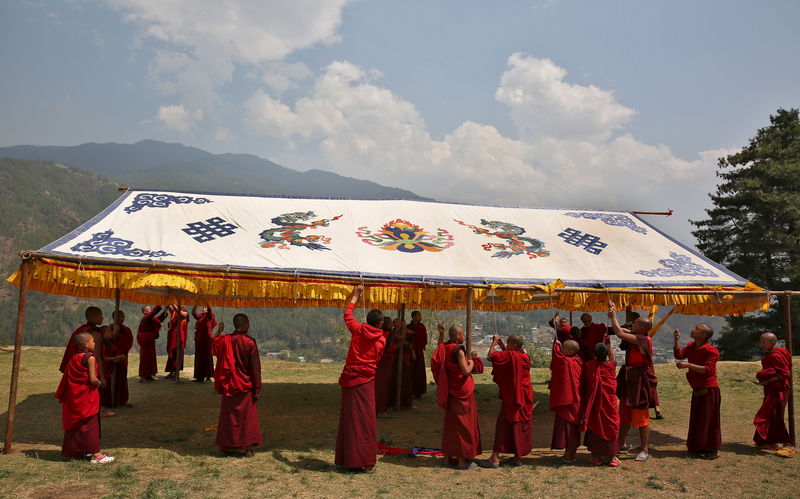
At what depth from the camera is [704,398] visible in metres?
7.61

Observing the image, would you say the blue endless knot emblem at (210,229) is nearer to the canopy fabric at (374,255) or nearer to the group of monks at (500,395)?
the canopy fabric at (374,255)

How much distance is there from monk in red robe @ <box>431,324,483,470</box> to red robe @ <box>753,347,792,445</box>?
430 centimetres

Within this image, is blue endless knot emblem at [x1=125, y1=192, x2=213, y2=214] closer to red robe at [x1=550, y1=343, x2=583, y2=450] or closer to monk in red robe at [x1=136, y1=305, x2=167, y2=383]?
monk in red robe at [x1=136, y1=305, x2=167, y2=383]

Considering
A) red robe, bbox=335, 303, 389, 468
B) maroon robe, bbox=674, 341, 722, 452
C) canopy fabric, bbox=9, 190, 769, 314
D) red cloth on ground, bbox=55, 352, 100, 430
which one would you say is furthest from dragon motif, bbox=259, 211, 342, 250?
maroon robe, bbox=674, 341, 722, 452

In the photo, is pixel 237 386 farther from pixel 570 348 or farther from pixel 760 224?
pixel 760 224

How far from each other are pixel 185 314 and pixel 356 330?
8.45 m

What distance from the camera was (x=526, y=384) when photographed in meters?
7.01

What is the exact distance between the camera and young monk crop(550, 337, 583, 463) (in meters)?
7.20

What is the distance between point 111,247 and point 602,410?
6874 mm

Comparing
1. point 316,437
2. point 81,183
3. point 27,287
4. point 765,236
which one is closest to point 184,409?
point 316,437

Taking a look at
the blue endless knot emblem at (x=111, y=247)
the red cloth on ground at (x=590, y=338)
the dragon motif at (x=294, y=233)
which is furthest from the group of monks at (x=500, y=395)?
the red cloth on ground at (x=590, y=338)

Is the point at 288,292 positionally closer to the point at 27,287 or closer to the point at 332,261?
the point at 332,261

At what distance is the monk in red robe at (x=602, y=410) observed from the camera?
7.08 metres

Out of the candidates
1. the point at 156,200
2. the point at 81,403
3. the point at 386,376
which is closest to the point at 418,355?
the point at 386,376
